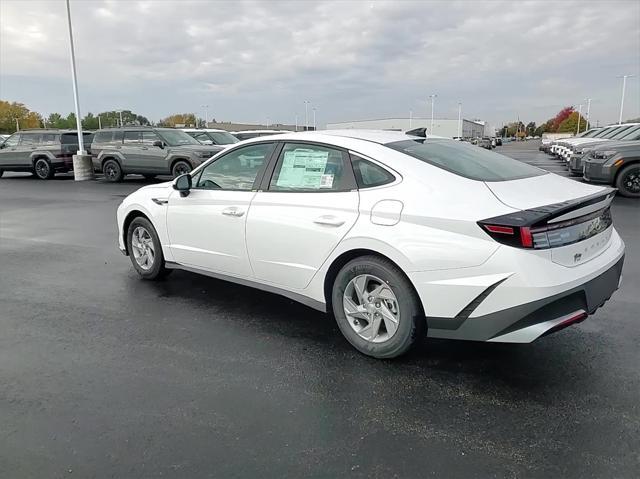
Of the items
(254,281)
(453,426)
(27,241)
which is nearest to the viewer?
(453,426)

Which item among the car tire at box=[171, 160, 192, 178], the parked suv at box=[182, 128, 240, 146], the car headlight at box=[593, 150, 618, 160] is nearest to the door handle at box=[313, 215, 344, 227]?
the car headlight at box=[593, 150, 618, 160]

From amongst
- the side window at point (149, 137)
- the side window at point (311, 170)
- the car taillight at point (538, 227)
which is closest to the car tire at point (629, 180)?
the car taillight at point (538, 227)

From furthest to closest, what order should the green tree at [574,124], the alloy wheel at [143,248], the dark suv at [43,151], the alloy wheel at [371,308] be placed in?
the green tree at [574,124] → the dark suv at [43,151] → the alloy wheel at [143,248] → the alloy wheel at [371,308]

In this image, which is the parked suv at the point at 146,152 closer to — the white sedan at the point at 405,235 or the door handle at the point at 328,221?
the white sedan at the point at 405,235

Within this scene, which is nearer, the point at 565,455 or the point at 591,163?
the point at 565,455

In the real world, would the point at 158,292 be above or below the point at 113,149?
below

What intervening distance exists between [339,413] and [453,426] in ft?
2.16

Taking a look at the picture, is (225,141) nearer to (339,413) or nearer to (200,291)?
(200,291)

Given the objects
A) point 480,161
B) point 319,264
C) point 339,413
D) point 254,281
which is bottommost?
point 339,413

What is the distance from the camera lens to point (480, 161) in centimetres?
400

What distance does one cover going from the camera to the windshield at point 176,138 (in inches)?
655

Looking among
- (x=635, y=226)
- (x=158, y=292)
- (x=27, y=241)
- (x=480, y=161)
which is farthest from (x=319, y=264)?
(x=635, y=226)

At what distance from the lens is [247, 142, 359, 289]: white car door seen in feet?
12.3

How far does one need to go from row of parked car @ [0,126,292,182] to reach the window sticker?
1169 cm
